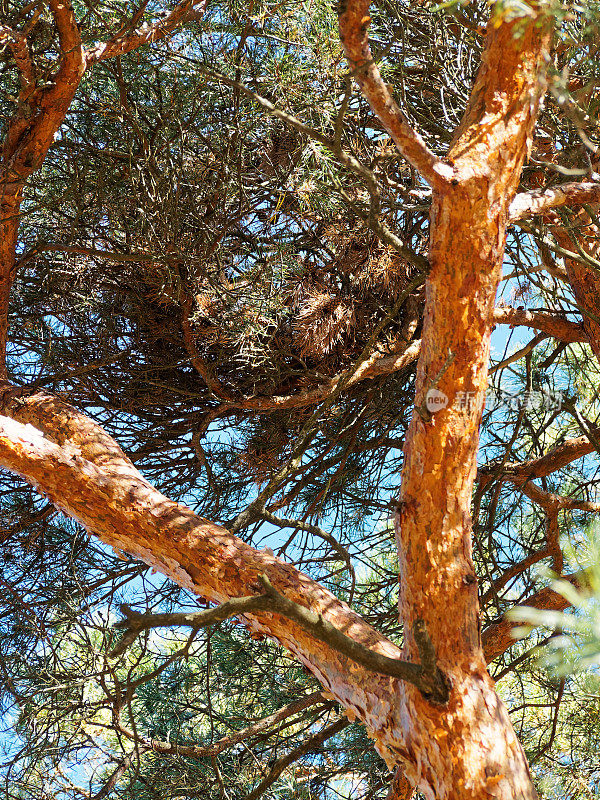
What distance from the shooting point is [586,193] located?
2014 millimetres

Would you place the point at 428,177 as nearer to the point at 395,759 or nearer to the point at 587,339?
the point at 395,759

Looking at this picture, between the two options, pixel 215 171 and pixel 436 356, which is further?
pixel 215 171

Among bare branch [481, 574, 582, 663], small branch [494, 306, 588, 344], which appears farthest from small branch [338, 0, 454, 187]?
bare branch [481, 574, 582, 663]

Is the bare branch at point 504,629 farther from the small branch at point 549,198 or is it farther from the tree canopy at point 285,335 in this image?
the small branch at point 549,198

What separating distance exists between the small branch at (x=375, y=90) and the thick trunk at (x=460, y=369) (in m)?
0.07

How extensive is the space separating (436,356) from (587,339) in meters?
1.44

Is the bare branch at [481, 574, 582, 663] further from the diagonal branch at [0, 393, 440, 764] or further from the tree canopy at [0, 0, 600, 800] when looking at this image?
the diagonal branch at [0, 393, 440, 764]

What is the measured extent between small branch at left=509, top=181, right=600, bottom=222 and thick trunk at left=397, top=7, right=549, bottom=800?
162 millimetres

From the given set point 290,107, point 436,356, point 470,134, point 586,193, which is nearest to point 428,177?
point 470,134

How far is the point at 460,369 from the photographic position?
157 cm

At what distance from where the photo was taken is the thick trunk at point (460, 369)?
1.49 metres

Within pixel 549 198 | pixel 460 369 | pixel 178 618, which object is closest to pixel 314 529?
pixel 460 369

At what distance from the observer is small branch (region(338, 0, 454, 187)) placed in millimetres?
1312

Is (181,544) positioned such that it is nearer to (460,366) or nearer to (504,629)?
(460,366)
